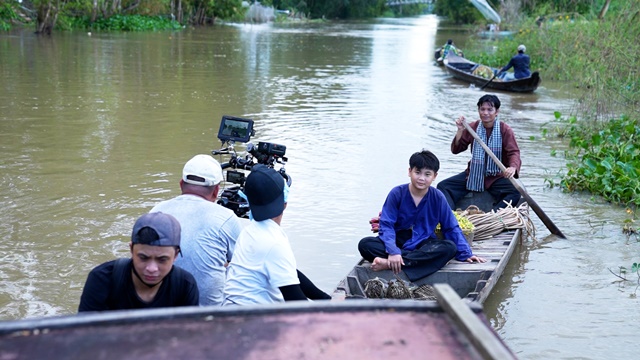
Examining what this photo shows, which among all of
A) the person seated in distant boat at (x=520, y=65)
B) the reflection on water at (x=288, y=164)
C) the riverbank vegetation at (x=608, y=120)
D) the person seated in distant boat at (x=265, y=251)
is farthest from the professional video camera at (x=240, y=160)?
the person seated in distant boat at (x=520, y=65)

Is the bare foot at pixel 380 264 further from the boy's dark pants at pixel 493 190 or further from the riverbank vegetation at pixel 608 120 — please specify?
the riverbank vegetation at pixel 608 120

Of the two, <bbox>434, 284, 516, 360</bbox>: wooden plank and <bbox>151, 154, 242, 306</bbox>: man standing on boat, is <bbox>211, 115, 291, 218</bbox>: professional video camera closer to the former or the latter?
<bbox>151, 154, 242, 306</bbox>: man standing on boat

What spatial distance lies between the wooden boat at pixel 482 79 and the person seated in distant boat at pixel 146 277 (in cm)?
1504

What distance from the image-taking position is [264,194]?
136 inches

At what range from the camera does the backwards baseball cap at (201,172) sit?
375cm

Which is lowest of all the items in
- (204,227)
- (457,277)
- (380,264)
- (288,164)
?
(288,164)

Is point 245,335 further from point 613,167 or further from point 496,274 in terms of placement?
point 613,167

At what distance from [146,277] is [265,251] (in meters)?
0.64

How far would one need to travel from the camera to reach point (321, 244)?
7.29 meters

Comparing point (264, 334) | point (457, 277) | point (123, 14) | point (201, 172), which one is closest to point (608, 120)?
point (457, 277)

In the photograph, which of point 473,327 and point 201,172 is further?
point 201,172

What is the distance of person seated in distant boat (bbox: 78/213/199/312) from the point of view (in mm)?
2938

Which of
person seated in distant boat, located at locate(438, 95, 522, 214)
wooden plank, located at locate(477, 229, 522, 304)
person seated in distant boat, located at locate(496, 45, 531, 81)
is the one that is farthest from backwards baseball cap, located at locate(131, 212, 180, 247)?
person seated in distant boat, located at locate(496, 45, 531, 81)

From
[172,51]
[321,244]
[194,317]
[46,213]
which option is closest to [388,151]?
[321,244]
